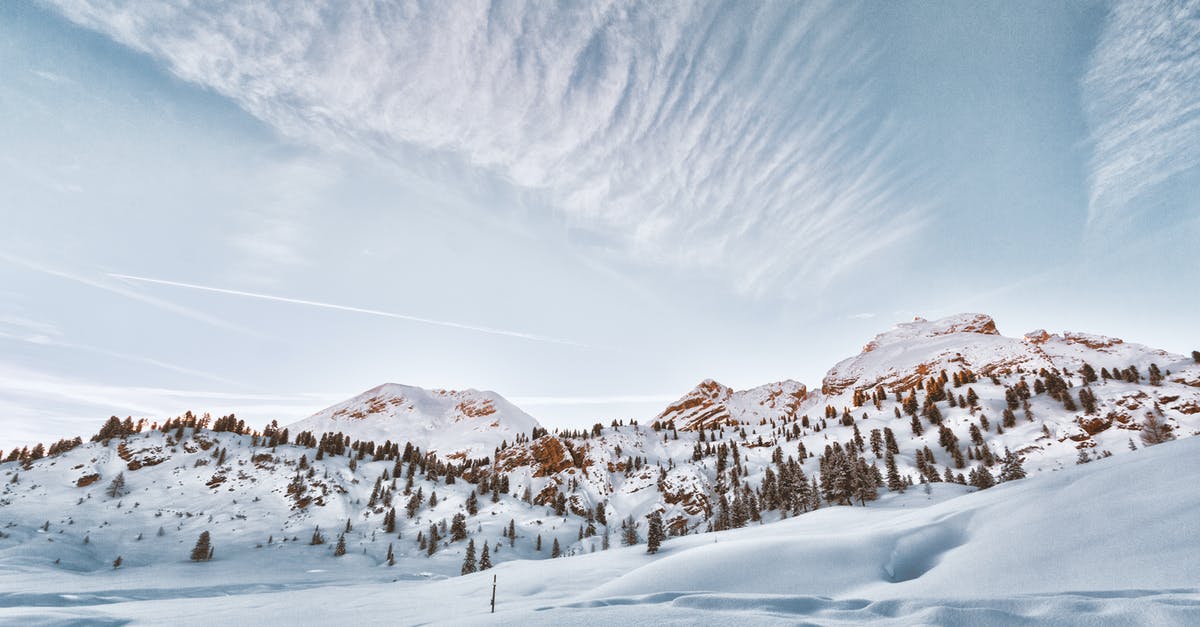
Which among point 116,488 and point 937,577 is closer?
point 937,577

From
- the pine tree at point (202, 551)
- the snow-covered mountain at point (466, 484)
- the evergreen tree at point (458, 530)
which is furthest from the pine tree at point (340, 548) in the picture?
the evergreen tree at point (458, 530)

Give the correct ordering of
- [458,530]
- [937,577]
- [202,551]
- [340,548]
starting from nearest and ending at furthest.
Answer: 1. [937,577]
2. [202,551]
3. [340,548]
4. [458,530]

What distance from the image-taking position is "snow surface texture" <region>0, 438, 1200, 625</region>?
9.09 metres

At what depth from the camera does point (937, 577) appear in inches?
597

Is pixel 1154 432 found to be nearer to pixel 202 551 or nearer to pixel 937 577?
pixel 937 577

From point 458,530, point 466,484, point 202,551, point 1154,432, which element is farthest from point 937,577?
point 466,484

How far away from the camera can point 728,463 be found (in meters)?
168

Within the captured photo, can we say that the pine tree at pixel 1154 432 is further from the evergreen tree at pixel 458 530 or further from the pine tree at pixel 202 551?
the pine tree at pixel 202 551

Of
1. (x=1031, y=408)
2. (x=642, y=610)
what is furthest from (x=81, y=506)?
(x=1031, y=408)

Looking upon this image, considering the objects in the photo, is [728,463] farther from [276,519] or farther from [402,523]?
[276,519]

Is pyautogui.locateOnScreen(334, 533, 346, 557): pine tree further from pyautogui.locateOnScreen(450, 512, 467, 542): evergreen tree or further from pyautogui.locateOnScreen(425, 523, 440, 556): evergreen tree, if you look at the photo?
pyautogui.locateOnScreen(450, 512, 467, 542): evergreen tree

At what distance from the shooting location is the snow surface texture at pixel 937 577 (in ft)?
29.8

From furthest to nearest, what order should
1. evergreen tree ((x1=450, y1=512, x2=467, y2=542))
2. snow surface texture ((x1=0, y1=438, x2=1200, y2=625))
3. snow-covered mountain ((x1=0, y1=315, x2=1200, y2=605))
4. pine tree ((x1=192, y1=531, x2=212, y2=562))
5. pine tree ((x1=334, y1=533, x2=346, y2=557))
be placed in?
1. evergreen tree ((x1=450, y1=512, x2=467, y2=542))
2. pine tree ((x1=334, y1=533, x2=346, y2=557))
3. snow-covered mountain ((x1=0, y1=315, x2=1200, y2=605))
4. pine tree ((x1=192, y1=531, x2=212, y2=562))
5. snow surface texture ((x1=0, y1=438, x2=1200, y2=625))

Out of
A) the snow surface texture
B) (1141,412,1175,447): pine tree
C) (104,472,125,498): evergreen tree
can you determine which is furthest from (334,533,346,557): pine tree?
(1141,412,1175,447): pine tree
